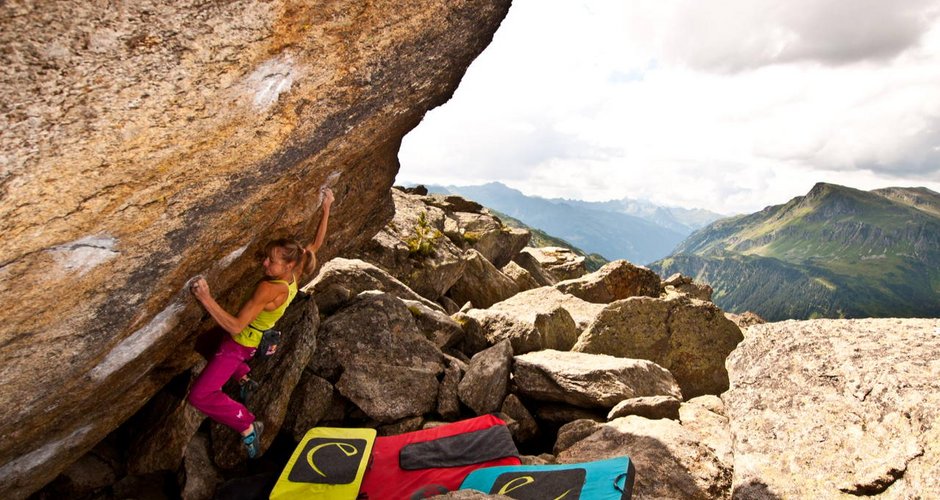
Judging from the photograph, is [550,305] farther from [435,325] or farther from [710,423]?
[710,423]

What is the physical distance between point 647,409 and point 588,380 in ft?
5.98

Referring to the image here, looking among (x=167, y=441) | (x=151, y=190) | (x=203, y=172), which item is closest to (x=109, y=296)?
(x=151, y=190)

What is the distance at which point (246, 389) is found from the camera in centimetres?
1250

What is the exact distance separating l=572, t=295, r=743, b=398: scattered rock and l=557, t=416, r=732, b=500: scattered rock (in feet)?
18.2

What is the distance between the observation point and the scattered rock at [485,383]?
14.5m

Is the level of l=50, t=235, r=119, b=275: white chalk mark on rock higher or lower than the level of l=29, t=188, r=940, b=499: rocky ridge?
higher

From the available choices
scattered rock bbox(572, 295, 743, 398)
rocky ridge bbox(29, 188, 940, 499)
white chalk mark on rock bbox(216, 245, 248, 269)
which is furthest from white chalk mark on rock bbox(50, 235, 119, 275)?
scattered rock bbox(572, 295, 743, 398)

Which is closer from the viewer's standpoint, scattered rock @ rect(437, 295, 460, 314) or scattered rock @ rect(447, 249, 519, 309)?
scattered rock @ rect(437, 295, 460, 314)

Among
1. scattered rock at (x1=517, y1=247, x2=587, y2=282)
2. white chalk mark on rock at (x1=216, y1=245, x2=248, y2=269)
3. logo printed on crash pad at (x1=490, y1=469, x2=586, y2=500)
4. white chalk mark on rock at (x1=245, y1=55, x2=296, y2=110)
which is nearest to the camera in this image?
white chalk mark on rock at (x1=245, y1=55, x2=296, y2=110)

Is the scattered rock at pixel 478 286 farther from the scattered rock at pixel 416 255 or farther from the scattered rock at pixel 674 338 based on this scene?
the scattered rock at pixel 674 338

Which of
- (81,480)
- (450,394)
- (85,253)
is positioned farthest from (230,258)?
(450,394)

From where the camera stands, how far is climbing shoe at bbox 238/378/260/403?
Result: 40.9 feet

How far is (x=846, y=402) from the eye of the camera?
9.45 m

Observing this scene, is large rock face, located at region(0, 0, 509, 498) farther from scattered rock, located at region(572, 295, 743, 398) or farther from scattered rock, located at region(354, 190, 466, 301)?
scattered rock, located at region(572, 295, 743, 398)
